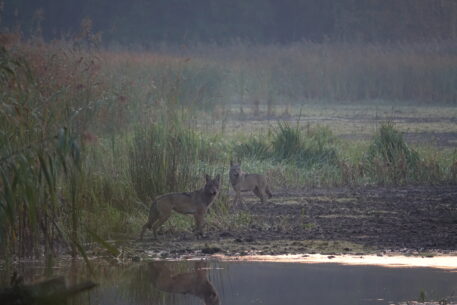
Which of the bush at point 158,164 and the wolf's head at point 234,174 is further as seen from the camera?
the wolf's head at point 234,174

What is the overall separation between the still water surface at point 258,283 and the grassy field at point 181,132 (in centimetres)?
63

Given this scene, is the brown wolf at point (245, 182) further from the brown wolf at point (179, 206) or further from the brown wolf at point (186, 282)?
the brown wolf at point (186, 282)

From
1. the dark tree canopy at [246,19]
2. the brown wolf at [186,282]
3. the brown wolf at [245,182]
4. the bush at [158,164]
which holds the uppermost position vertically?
the dark tree canopy at [246,19]

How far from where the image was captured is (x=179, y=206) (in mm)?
11750

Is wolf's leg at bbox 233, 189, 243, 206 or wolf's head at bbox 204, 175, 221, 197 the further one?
wolf's leg at bbox 233, 189, 243, 206

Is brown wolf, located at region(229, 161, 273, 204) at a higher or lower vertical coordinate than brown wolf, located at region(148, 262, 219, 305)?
higher

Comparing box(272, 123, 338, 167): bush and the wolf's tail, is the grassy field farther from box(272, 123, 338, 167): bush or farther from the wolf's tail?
the wolf's tail

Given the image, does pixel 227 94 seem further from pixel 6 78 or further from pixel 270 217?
pixel 6 78

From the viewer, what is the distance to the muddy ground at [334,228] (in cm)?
1105

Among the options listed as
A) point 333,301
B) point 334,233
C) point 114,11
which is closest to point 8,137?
point 333,301

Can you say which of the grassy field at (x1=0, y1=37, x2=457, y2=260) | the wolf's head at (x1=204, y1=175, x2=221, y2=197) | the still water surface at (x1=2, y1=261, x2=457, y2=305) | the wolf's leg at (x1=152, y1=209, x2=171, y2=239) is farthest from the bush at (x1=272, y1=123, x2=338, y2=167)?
the still water surface at (x1=2, y1=261, x2=457, y2=305)

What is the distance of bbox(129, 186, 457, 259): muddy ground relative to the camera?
11047 mm

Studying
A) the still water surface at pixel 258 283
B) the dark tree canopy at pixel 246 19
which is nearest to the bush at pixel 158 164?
the still water surface at pixel 258 283

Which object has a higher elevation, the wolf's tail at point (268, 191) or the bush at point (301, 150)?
the bush at point (301, 150)
